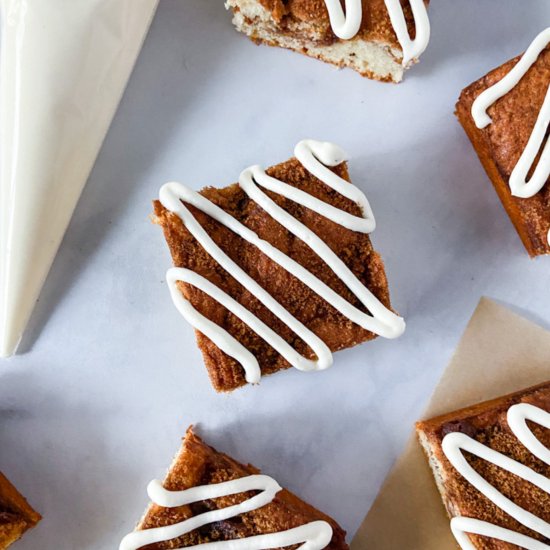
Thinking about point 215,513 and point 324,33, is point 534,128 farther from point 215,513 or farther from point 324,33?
point 215,513

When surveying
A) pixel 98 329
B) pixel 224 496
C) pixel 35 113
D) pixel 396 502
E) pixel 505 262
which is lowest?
pixel 396 502

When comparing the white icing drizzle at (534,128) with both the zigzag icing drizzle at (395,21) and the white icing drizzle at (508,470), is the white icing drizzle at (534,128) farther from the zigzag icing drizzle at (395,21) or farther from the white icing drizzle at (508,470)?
the white icing drizzle at (508,470)

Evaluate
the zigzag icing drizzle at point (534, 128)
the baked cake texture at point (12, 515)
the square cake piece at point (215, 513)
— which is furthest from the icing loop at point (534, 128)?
the baked cake texture at point (12, 515)

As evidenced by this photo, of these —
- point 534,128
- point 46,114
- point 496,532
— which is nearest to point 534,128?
point 534,128

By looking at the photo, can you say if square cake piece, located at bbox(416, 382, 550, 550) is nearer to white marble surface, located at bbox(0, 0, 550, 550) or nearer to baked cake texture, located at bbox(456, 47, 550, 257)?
white marble surface, located at bbox(0, 0, 550, 550)

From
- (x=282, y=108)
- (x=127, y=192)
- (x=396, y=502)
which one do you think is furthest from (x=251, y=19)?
(x=396, y=502)

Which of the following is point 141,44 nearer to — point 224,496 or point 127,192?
point 127,192
